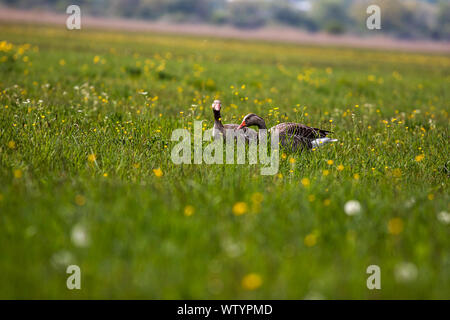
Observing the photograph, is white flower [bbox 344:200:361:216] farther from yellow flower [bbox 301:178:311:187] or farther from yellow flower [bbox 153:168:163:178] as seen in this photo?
yellow flower [bbox 153:168:163:178]

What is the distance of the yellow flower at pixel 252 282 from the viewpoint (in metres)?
2.29

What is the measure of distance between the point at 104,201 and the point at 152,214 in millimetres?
576

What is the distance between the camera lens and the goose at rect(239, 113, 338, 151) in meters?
5.45

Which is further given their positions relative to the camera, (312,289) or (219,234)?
(219,234)

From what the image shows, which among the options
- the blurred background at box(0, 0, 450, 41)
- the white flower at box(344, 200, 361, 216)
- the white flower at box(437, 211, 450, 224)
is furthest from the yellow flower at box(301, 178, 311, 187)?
the blurred background at box(0, 0, 450, 41)

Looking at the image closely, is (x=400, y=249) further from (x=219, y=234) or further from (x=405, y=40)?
(x=405, y=40)

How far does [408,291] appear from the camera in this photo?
7.89 feet

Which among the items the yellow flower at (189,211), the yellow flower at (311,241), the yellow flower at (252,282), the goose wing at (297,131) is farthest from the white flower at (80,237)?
the goose wing at (297,131)

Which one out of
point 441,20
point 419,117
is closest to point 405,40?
point 441,20

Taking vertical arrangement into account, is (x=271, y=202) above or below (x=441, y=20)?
below

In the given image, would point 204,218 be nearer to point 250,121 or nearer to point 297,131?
point 250,121

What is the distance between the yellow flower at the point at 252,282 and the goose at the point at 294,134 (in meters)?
3.23

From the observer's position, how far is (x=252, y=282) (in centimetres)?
229

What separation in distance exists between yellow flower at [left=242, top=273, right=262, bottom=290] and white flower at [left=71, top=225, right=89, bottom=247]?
48.2 inches
